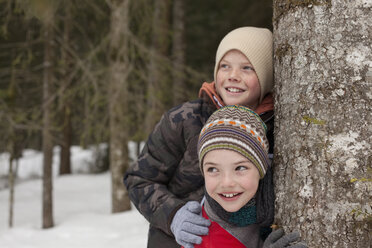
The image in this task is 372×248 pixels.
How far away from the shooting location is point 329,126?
1.50 m

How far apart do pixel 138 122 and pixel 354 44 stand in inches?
242

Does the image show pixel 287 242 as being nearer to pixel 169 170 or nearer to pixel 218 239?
pixel 218 239

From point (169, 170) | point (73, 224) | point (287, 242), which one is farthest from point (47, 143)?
point (287, 242)

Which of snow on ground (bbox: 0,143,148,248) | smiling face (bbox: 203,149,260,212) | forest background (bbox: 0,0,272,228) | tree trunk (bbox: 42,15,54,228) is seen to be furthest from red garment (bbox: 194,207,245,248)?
tree trunk (bbox: 42,15,54,228)

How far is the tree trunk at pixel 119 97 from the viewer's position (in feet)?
22.8

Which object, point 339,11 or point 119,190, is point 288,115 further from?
point 119,190

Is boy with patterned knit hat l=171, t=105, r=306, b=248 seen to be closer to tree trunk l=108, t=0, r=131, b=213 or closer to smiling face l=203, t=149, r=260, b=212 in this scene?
smiling face l=203, t=149, r=260, b=212

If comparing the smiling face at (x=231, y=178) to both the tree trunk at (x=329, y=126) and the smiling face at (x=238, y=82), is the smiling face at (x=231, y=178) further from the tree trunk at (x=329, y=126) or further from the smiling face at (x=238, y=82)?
the smiling face at (x=238, y=82)

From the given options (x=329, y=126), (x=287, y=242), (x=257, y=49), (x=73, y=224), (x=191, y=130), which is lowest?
A: (x=73, y=224)

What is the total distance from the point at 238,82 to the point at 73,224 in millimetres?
6256

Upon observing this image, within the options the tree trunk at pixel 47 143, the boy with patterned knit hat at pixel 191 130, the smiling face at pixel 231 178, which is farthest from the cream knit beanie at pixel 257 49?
the tree trunk at pixel 47 143

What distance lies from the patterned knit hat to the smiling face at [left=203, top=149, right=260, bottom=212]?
1.0 inches

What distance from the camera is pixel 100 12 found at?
787cm

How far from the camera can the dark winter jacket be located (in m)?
2.15
